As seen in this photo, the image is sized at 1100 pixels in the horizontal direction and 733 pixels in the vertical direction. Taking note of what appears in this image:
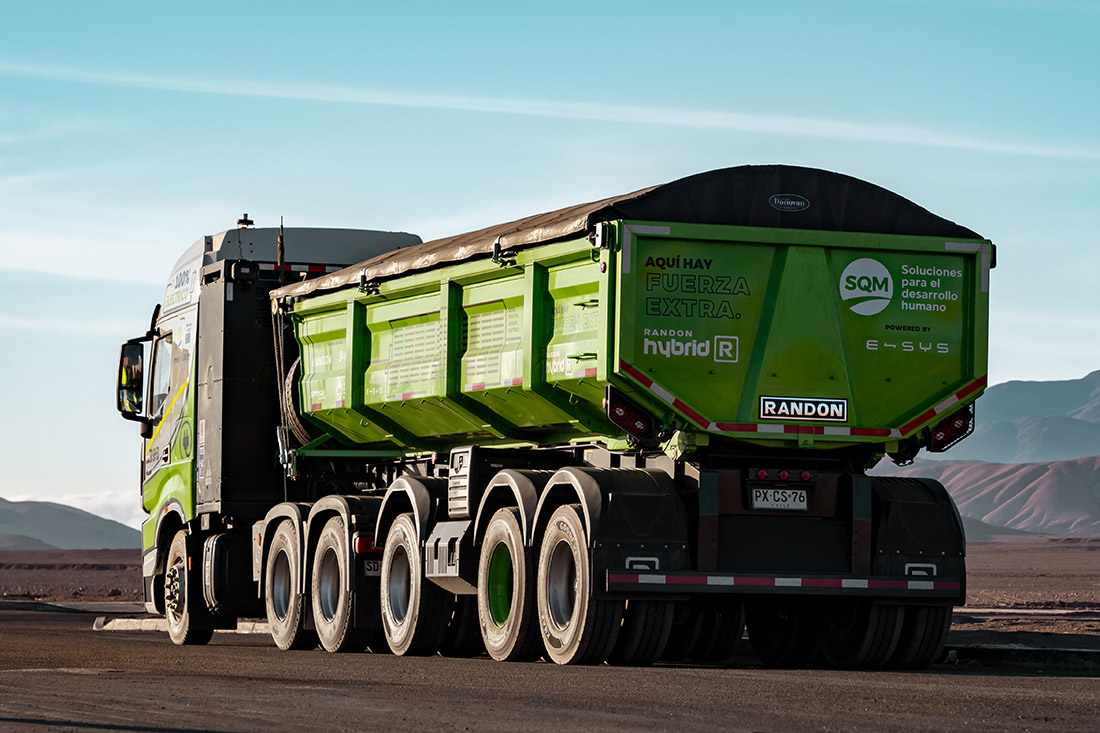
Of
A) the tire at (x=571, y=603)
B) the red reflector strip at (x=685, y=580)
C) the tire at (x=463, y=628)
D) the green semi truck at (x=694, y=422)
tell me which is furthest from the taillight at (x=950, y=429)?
the tire at (x=463, y=628)

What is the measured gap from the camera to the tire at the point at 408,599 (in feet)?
54.7

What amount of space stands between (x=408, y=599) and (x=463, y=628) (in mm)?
634

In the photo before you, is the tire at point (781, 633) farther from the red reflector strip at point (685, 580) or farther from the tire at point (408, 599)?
the tire at point (408, 599)

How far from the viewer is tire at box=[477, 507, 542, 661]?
48.4ft

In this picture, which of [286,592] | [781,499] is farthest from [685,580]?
[286,592]

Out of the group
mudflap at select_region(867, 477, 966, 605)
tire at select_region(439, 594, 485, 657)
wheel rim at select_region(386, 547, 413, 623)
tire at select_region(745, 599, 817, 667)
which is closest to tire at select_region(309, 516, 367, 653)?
wheel rim at select_region(386, 547, 413, 623)

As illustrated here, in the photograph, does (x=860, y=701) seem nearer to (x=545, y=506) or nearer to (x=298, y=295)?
(x=545, y=506)

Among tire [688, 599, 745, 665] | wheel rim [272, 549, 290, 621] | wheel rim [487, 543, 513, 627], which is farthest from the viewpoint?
wheel rim [272, 549, 290, 621]

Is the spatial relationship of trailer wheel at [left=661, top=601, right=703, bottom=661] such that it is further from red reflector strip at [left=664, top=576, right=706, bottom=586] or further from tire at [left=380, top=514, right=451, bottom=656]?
red reflector strip at [left=664, top=576, right=706, bottom=586]

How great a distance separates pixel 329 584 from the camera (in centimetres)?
1836

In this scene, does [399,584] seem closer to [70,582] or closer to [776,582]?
[776,582]


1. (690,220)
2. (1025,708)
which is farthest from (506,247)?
(1025,708)

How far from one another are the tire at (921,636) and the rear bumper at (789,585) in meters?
0.29

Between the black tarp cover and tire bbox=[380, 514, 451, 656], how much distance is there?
3374 millimetres
